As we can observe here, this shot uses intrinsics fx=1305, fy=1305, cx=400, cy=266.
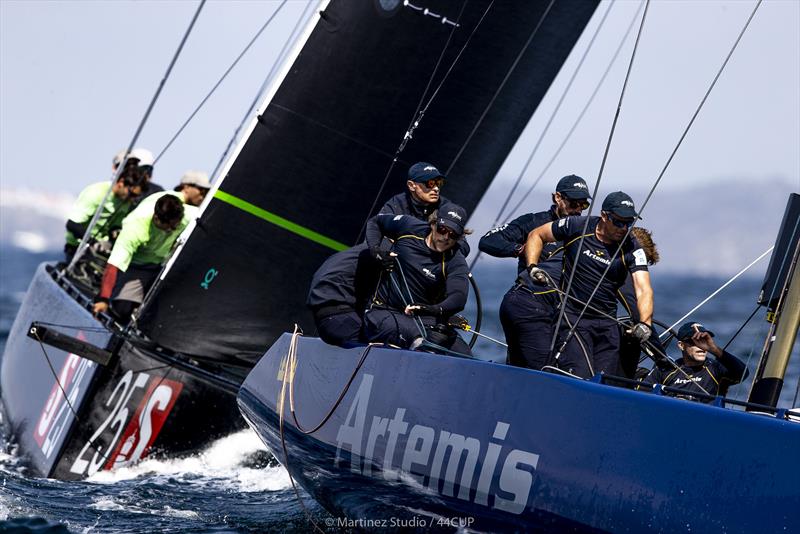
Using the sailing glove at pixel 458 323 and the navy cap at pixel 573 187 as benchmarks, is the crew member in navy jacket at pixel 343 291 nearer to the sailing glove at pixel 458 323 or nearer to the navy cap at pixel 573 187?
the sailing glove at pixel 458 323

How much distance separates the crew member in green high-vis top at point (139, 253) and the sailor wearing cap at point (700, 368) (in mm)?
3272

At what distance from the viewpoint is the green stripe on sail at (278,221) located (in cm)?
758

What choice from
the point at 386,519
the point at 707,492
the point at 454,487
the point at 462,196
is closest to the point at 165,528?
the point at 386,519

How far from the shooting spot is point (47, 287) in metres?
8.78

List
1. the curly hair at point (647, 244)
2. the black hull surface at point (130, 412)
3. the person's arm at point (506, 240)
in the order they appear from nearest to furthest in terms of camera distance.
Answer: the person's arm at point (506, 240)
the curly hair at point (647, 244)
the black hull surface at point (130, 412)

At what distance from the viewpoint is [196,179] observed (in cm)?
864

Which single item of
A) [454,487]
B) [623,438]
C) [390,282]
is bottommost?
[454,487]

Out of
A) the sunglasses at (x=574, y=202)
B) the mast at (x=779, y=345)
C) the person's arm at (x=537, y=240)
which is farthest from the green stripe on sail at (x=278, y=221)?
the mast at (x=779, y=345)

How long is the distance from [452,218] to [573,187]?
614 millimetres

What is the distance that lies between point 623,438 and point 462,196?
4.70 meters

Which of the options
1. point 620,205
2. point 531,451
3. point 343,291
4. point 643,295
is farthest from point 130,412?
point 531,451

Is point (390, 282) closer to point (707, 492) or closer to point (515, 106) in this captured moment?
point (707, 492)

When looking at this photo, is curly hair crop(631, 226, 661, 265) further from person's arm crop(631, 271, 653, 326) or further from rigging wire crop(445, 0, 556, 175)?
rigging wire crop(445, 0, 556, 175)

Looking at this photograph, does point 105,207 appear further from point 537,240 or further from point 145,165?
point 537,240
